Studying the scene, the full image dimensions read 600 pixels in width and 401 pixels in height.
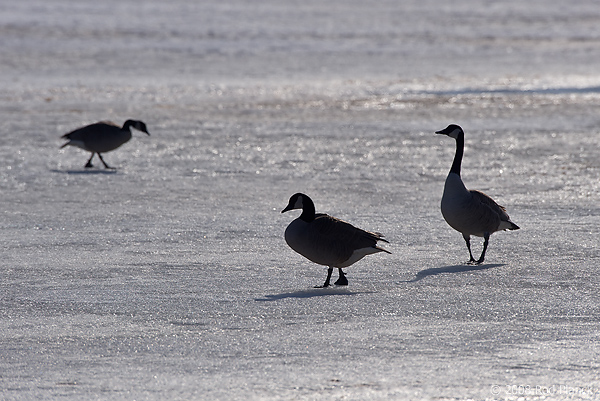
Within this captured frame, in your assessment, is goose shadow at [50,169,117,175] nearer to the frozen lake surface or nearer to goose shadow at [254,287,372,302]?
the frozen lake surface

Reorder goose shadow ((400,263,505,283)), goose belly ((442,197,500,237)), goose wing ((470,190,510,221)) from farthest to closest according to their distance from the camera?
goose wing ((470,190,510,221)) < goose belly ((442,197,500,237)) < goose shadow ((400,263,505,283))

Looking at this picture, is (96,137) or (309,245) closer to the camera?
(309,245)

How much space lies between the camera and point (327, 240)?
494 cm

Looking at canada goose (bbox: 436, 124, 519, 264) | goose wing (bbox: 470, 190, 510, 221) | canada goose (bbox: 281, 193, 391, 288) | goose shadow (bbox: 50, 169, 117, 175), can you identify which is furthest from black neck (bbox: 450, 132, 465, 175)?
goose shadow (bbox: 50, 169, 117, 175)

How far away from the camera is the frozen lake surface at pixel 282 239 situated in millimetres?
3664

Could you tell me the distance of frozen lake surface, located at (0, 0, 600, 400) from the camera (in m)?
3.66

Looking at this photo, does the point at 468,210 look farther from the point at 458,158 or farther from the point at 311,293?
the point at 311,293

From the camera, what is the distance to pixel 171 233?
6688 millimetres

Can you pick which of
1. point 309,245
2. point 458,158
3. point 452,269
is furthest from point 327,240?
point 458,158

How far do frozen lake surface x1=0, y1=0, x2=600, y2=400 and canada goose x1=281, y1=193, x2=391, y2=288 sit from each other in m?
0.24

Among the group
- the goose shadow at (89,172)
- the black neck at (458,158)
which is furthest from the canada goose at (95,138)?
the black neck at (458,158)

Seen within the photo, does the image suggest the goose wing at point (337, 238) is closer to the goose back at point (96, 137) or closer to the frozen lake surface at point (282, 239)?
the frozen lake surface at point (282, 239)

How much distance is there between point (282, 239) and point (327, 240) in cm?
163

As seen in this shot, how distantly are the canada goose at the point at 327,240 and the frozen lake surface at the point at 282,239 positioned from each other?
24 cm
